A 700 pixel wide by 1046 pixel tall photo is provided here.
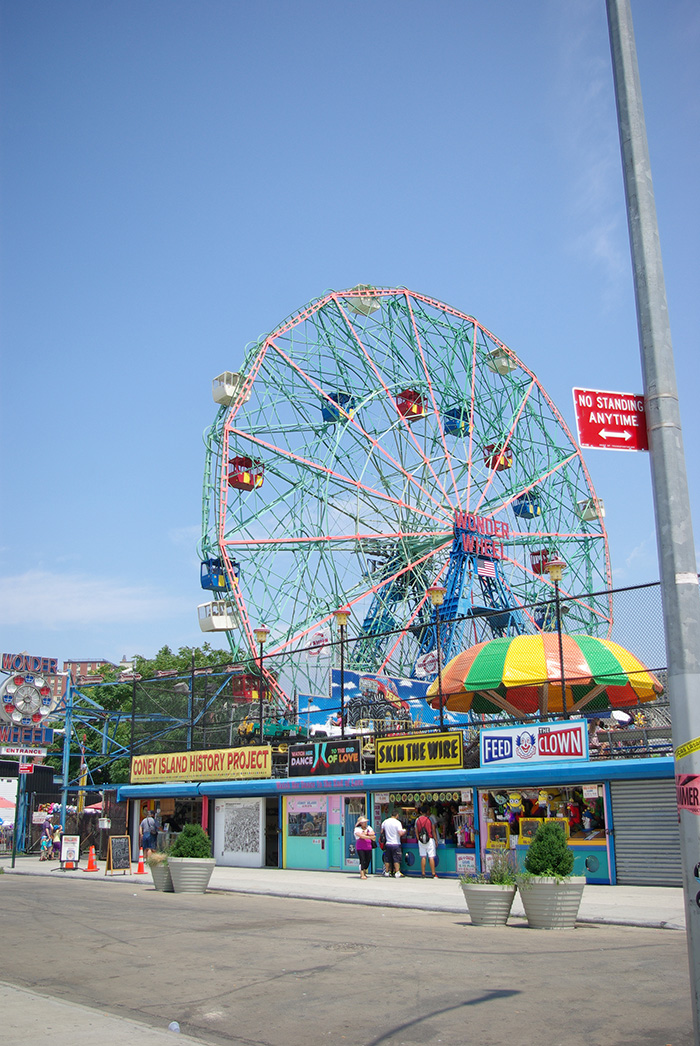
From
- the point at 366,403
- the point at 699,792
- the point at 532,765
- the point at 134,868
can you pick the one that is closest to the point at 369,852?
the point at 532,765

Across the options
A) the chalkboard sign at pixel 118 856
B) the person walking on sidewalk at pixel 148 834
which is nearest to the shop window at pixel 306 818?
the chalkboard sign at pixel 118 856

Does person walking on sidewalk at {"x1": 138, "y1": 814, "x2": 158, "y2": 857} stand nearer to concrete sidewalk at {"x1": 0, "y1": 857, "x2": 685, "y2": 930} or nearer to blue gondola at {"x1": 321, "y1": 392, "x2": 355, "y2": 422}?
concrete sidewalk at {"x1": 0, "y1": 857, "x2": 685, "y2": 930}

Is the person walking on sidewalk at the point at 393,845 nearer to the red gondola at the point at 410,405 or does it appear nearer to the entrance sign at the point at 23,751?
the entrance sign at the point at 23,751

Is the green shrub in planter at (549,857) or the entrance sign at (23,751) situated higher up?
the entrance sign at (23,751)

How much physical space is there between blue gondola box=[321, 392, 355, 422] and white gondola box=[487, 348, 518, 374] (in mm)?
9987

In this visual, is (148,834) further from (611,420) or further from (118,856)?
(611,420)

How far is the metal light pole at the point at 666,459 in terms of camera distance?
5.34 meters

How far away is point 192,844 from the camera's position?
17562 millimetres

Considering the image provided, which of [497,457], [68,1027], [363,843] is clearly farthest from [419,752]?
[497,457]

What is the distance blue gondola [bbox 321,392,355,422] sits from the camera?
43625 mm

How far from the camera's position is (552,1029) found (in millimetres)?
6680

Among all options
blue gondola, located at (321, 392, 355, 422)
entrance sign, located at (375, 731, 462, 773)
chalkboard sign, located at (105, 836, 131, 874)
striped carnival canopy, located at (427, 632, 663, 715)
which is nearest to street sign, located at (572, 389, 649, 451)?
entrance sign, located at (375, 731, 462, 773)

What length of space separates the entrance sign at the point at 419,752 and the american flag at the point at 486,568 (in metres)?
24.0

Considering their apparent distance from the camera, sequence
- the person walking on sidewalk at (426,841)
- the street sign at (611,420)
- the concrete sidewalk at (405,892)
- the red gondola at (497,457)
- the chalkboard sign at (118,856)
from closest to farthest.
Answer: the street sign at (611,420)
the concrete sidewalk at (405,892)
the person walking on sidewalk at (426,841)
the chalkboard sign at (118,856)
the red gondola at (497,457)
